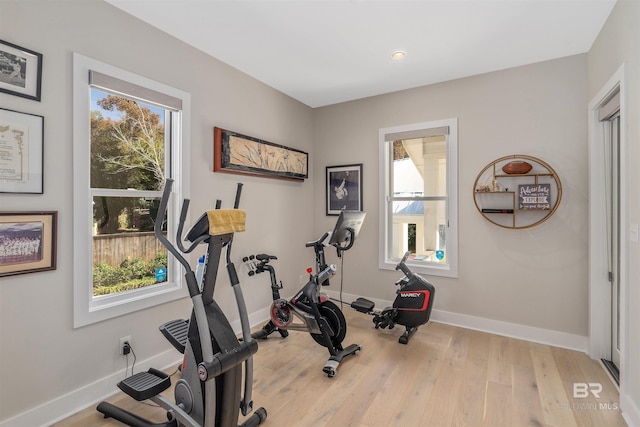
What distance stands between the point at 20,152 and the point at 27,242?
1.77 feet

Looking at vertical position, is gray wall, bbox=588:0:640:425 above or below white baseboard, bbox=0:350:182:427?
above

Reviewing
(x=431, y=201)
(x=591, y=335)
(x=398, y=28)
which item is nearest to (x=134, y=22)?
(x=398, y=28)

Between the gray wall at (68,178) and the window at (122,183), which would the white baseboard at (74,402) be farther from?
the window at (122,183)

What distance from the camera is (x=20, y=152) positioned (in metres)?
1.83

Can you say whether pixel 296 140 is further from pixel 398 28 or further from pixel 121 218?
pixel 121 218

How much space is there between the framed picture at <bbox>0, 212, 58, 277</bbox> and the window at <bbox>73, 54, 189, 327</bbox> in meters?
0.14

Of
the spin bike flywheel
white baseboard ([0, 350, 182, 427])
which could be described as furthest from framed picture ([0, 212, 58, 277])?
the spin bike flywheel

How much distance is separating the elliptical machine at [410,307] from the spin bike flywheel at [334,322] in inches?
21.5

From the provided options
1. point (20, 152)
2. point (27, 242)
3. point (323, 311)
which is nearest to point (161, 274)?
point (27, 242)

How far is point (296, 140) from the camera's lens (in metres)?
4.21

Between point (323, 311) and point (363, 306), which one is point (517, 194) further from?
point (323, 311)

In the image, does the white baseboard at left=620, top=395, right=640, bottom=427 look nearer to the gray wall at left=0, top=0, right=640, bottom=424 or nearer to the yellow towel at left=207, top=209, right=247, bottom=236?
the gray wall at left=0, top=0, right=640, bottom=424

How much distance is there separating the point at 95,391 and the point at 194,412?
3.38 feet

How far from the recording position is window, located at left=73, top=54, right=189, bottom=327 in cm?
211
